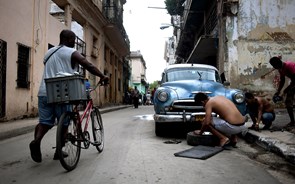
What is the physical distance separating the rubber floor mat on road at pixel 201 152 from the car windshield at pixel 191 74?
10.3 ft

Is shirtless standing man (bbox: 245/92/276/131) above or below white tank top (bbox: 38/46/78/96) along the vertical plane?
below

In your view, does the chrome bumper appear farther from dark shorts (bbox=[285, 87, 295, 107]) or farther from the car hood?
dark shorts (bbox=[285, 87, 295, 107])

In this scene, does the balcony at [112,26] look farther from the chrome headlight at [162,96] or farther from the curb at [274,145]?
the curb at [274,145]

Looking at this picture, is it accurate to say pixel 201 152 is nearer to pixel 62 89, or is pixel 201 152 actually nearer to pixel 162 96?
pixel 162 96

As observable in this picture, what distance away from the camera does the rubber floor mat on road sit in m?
4.91

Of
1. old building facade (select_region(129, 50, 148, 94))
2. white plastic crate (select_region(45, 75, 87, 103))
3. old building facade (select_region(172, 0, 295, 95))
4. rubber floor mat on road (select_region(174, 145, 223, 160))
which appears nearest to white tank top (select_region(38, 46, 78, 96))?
white plastic crate (select_region(45, 75, 87, 103))

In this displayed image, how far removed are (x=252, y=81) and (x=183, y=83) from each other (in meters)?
7.99

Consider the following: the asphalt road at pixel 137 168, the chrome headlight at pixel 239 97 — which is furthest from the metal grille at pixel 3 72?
the chrome headlight at pixel 239 97

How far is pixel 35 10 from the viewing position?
40.0ft

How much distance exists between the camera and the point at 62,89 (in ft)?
13.5

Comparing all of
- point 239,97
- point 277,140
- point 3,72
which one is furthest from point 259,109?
point 3,72

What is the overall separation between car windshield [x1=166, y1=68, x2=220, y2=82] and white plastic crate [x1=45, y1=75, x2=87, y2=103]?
482 centimetres

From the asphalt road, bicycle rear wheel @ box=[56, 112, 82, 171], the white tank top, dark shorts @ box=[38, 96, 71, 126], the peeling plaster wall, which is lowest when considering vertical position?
the asphalt road

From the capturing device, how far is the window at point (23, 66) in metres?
11.0
